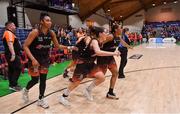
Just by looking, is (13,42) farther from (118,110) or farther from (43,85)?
(118,110)

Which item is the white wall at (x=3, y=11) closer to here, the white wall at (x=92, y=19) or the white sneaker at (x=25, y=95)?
the white wall at (x=92, y=19)

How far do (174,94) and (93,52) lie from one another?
196cm

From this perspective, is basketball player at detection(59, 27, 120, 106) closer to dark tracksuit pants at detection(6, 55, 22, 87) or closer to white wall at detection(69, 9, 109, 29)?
dark tracksuit pants at detection(6, 55, 22, 87)

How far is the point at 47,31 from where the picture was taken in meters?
4.46

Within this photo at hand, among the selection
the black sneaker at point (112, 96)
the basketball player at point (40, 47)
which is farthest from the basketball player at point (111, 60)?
the basketball player at point (40, 47)

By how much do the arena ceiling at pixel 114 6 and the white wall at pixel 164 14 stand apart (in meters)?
0.79

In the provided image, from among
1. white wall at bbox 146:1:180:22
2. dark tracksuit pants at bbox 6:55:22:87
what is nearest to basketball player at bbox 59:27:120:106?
dark tracksuit pants at bbox 6:55:22:87

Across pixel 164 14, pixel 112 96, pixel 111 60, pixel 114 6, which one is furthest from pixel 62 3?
pixel 164 14

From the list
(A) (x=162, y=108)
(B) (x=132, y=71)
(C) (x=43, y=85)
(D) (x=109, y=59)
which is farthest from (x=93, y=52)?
(B) (x=132, y=71)

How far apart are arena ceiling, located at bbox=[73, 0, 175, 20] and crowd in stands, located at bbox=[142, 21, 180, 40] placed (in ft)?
9.67

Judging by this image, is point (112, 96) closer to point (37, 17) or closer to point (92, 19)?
point (37, 17)

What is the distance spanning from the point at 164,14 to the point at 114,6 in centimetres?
1175

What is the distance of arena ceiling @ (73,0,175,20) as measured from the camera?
2514cm

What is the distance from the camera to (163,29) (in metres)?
35.0
